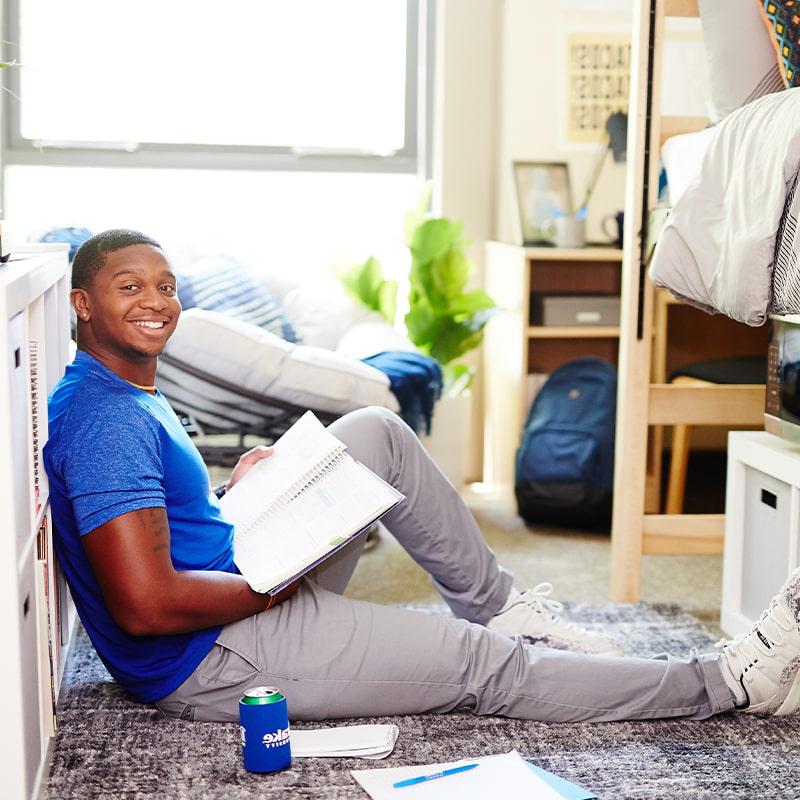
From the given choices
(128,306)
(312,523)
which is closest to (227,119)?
(128,306)

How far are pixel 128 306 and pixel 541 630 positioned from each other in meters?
0.90

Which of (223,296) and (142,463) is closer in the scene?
(142,463)

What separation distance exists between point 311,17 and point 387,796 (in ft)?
9.91

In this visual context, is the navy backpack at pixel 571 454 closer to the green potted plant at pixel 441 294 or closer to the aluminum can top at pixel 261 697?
the green potted plant at pixel 441 294

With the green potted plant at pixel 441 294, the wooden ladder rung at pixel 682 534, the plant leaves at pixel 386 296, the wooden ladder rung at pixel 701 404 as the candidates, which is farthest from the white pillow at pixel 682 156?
the plant leaves at pixel 386 296

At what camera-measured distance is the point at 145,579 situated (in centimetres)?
147

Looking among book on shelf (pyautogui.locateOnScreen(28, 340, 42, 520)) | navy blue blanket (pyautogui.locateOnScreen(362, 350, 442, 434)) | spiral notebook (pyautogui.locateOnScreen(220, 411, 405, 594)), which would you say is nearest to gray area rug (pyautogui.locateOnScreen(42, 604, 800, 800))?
spiral notebook (pyautogui.locateOnScreen(220, 411, 405, 594))

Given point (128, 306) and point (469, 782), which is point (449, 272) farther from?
point (469, 782)

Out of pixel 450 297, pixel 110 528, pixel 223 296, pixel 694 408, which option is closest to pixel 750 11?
pixel 694 408

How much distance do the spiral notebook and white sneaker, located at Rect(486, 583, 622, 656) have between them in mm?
383

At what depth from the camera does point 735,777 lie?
1.59 metres

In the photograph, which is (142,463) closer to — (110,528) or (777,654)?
(110,528)

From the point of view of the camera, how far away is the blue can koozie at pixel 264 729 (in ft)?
4.97

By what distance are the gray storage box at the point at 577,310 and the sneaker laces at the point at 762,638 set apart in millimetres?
1810
